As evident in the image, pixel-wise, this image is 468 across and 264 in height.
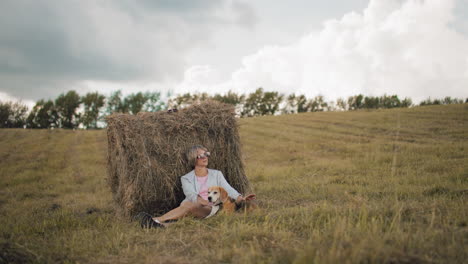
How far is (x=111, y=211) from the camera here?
20.6 ft

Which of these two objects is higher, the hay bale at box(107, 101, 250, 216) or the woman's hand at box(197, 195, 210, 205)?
the hay bale at box(107, 101, 250, 216)

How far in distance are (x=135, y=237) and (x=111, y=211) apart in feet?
8.69

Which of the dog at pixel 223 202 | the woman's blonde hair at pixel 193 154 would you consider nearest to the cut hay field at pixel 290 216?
the dog at pixel 223 202

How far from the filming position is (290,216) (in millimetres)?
4348

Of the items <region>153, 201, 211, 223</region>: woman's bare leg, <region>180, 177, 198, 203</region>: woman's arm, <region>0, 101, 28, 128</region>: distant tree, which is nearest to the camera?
<region>153, 201, 211, 223</region>: woman's bare leg

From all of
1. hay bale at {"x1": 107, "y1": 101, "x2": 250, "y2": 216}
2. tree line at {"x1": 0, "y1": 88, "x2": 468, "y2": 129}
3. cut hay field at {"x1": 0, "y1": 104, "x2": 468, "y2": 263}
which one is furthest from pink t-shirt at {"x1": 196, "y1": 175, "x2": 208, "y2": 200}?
tree line at {"x1": 0, "y1": 88, "x2": 468, "y2": 129}

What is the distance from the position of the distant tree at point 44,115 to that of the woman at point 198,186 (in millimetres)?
52126

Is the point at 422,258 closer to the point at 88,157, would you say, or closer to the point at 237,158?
the point at 237,158

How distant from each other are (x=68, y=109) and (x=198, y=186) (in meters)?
51.6

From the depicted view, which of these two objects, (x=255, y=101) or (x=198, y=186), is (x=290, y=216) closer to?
(x=198, y=186)

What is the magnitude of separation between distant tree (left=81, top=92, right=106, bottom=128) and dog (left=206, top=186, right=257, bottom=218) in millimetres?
49252

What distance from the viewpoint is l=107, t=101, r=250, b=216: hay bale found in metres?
5.37

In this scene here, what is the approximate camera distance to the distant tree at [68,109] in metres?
49.3

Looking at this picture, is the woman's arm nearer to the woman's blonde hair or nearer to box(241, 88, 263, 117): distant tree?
the woman's blonde hair
